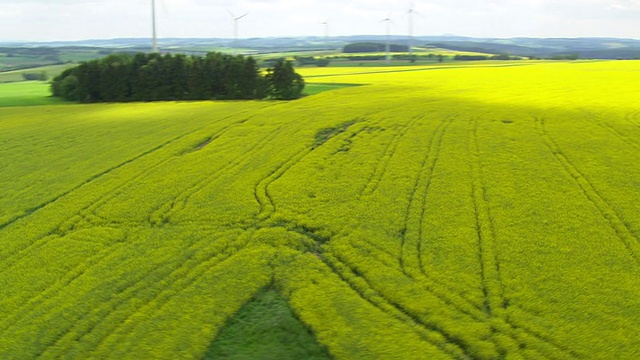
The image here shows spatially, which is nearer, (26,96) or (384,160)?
(384,160)

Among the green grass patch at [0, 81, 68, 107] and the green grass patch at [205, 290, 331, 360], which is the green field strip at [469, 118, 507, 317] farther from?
the green grass patch at [0, 81, 68, 107]

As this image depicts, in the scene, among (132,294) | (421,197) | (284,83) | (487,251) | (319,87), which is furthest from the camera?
(319,87)

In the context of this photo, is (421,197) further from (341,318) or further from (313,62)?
(313,62)

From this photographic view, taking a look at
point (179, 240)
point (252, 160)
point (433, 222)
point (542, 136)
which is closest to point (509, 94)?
point (542, 136)

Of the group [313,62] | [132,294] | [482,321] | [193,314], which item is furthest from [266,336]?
[313,62]

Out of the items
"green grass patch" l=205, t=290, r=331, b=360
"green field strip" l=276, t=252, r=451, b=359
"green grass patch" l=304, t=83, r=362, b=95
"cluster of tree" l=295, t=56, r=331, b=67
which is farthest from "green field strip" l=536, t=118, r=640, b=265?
"cluster of tree" l=295, t=56, r=331, b=67

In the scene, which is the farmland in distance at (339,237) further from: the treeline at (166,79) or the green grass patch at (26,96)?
the green grass patch at (26,96)

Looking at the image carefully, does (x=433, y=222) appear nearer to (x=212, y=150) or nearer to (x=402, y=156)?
(x=402, y=156)
